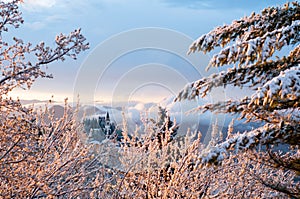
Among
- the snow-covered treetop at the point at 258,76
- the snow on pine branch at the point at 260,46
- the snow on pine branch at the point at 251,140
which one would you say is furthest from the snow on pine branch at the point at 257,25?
the snow on pine branch at the point at 251,140

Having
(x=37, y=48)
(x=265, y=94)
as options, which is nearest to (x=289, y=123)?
(x=265, y=94)

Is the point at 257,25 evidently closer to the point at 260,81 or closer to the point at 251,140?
the point at 260,81

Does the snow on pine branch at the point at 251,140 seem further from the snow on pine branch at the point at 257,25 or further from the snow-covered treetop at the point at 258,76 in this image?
the snow on pine branch at the point at 257,25

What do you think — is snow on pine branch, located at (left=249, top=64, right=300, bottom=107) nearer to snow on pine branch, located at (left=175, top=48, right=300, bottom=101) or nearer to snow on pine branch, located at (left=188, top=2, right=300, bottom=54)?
snow on pine branch, located at (left=175, top=48, right=300, bottom=101)

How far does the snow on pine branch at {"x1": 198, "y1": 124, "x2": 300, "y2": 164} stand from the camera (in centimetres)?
509

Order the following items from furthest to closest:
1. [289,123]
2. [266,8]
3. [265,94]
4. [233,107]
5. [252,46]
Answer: [266,8]
[233,107]
[289,123]
[252,46]
[265,94]

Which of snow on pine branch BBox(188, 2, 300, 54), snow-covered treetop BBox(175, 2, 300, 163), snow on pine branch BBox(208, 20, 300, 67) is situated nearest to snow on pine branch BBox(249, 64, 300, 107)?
snow-covered treetop BBox(175, 2, 300, 163)

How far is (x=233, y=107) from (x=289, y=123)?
0.96 meters

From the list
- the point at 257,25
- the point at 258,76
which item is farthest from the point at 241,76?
the point at 257,25

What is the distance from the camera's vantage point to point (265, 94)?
14.2 ft

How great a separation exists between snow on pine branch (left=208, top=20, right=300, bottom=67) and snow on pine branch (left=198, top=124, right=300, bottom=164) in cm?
111

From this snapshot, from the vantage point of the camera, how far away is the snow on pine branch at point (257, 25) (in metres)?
6.98

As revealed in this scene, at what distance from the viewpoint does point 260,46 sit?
18.2 ft

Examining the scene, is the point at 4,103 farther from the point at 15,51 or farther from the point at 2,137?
the point at 15,51
